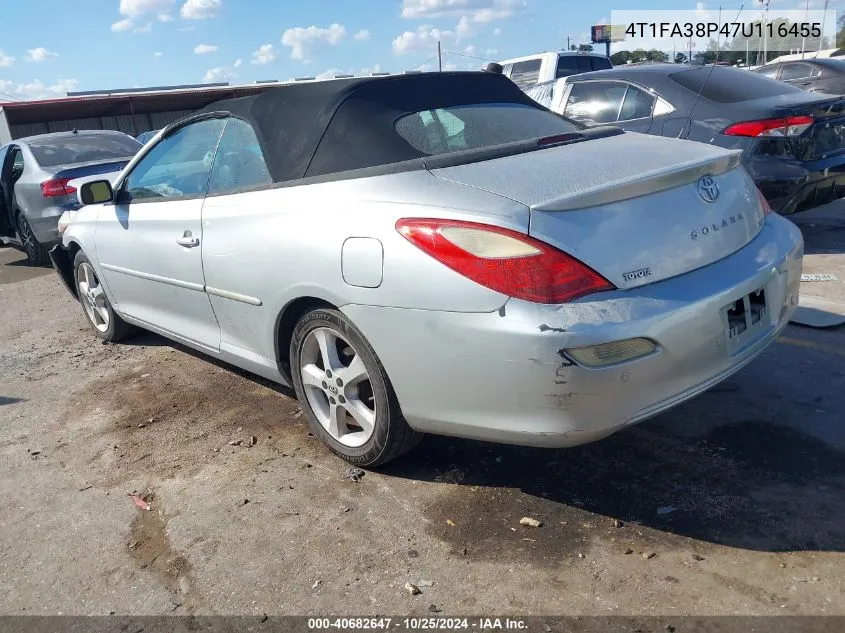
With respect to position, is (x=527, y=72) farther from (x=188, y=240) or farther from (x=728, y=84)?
(x=188, y=240)

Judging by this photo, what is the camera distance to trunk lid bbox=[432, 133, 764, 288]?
99.4 inches

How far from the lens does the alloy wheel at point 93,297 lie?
5457 millimetres

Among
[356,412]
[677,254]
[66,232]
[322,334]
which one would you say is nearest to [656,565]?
[677,254]

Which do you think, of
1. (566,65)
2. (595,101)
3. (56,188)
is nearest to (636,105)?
(595,101)

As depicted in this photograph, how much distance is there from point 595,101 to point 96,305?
488 cm

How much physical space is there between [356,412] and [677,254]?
4.81 feet

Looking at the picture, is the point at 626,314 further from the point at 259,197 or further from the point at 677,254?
the point at 259,197

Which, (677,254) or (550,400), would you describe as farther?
(677,254)

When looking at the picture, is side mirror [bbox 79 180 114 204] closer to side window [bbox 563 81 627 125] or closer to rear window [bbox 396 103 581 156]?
rear window [bbox 396 103 581 156]

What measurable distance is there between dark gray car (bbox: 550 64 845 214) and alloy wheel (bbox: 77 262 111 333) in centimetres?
473

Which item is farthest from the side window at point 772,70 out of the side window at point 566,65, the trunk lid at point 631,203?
the trunk lid at point 631,203

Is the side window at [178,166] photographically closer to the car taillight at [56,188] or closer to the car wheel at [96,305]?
the car wheel at [96,305]

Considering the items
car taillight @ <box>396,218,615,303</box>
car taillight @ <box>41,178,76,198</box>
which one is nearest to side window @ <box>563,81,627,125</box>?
car taillight @ <box>396,218,615,303</box>

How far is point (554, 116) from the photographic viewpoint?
389cm
